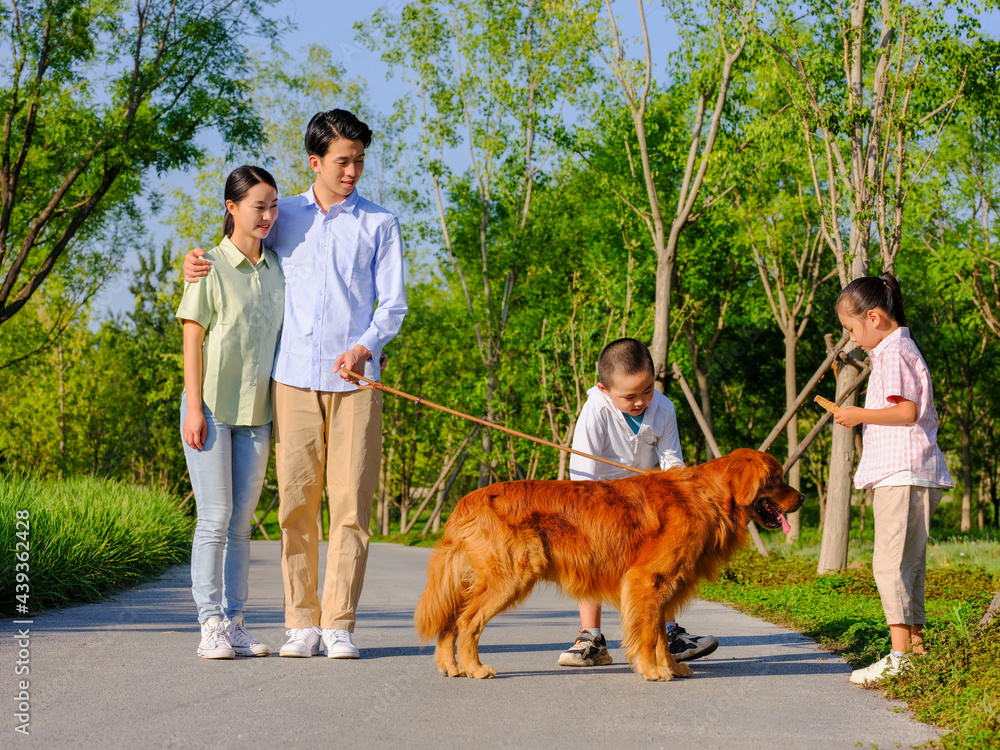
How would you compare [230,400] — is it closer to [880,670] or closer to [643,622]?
[643,622]

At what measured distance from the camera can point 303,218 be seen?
4859 millimetres

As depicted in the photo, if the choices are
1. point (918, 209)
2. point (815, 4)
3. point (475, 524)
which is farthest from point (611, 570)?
point (918, 209)

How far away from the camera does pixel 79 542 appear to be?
22.9ft

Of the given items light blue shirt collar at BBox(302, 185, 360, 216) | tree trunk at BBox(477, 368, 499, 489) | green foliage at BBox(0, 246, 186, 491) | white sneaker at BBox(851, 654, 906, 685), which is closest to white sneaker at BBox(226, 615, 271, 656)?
light blue shirt collar at BBox(302, 185, 360, 216)

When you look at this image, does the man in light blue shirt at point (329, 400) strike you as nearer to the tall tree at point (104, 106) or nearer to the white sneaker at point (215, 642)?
the white sneaker at point (215, 642)

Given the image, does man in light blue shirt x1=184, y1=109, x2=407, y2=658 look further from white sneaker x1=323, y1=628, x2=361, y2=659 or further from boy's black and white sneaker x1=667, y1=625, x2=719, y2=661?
boy's black and white sneaker x1=667, y1=625, x2=719, y2=661

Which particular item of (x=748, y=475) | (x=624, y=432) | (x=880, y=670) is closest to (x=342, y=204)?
(x=624, y=432)

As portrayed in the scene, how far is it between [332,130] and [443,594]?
2.45 metres

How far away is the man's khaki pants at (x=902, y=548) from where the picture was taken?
4.16m

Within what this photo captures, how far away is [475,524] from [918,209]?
14.6 meters

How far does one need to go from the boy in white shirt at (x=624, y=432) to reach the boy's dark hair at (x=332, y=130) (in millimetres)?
1784

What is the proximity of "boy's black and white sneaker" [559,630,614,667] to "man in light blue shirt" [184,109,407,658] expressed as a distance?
1116 millimetres

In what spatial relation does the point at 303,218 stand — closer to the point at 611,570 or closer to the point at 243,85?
the point at 611,570
